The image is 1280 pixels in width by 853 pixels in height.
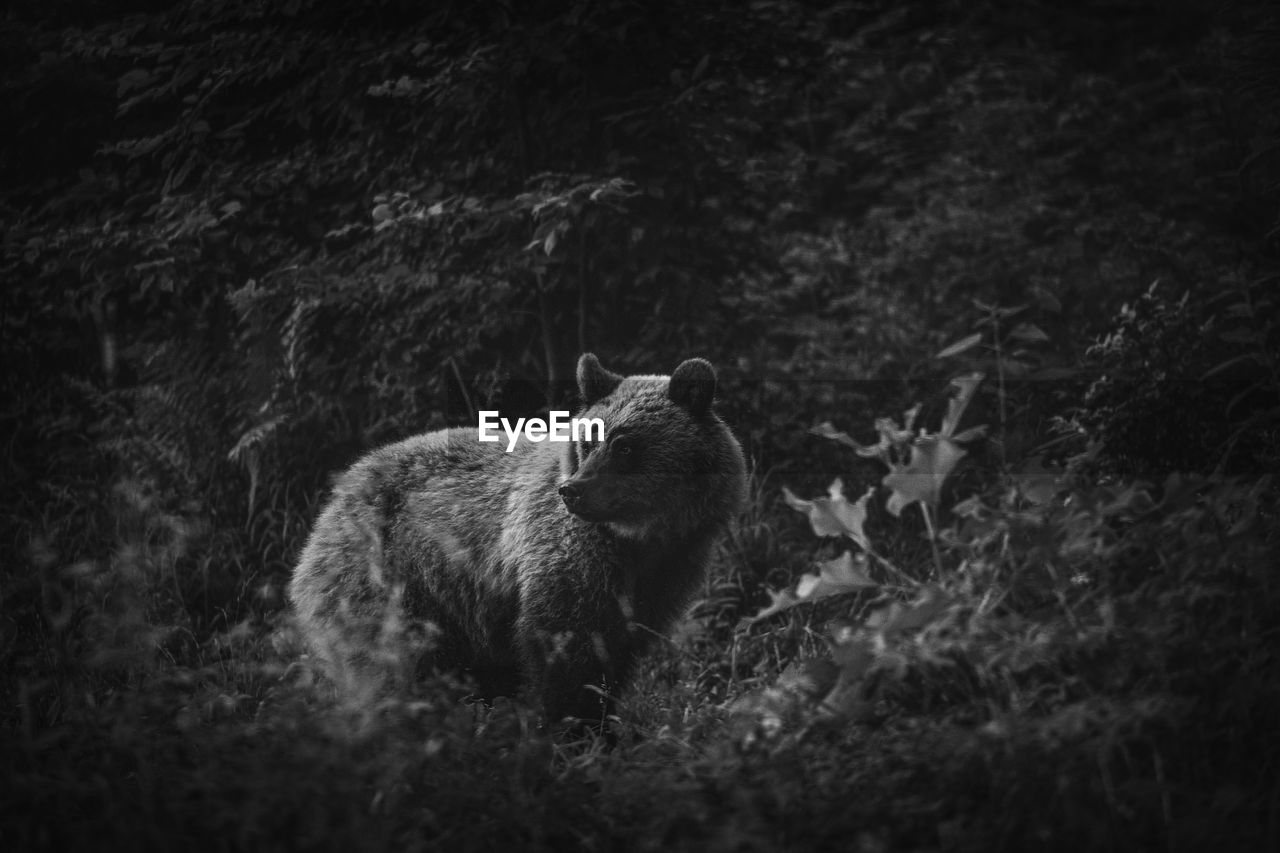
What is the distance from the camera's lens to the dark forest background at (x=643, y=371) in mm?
2559

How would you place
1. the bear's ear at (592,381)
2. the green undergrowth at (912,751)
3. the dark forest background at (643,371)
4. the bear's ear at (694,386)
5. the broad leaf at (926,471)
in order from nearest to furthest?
the green undergrowth at (912,751), the dark forest background at (643,371), the broad leaf at (926,471), the bear's ear at (694,386), the bear's ear at (592,381)

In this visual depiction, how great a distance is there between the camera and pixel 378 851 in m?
2.11

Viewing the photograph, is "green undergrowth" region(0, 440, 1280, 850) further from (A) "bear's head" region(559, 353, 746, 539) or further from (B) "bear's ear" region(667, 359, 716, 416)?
(B) "bear's ear" region(667, 359, 716, 416)

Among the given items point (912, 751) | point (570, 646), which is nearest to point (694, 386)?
point (570, 646)

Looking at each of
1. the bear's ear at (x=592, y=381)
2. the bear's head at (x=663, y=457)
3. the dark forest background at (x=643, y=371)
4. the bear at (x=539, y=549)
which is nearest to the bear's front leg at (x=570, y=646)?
the bear at (x=539, y=549)

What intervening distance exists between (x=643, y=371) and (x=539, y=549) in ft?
6.69

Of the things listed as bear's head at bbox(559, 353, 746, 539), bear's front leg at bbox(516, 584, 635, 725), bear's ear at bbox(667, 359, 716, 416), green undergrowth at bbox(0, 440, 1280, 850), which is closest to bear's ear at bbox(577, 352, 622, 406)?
bear's head at bbox(559, 353, 746, 539)

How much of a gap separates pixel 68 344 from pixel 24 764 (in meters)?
4.75

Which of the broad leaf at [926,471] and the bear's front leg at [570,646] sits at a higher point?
the broad leaf at [926,471]

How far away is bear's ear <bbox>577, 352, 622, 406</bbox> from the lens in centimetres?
436

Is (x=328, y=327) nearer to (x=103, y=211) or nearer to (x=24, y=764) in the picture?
(x=103, y=211)

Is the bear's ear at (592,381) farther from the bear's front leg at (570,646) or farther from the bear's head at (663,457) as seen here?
the bear's front leg at (570,646)

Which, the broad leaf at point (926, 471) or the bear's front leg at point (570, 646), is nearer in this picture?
the broad leaf at point (926, 471)

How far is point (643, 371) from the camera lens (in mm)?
5883
